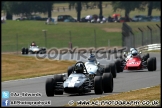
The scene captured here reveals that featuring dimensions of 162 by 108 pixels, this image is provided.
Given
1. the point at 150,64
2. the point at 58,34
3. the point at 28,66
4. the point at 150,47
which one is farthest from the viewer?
the point at 58,34

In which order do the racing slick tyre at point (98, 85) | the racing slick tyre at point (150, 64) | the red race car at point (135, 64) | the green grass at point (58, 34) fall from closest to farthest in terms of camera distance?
1. the racing slick tyre at point (98, 85)
2. the racing slick tyre at point (150, 64)
3. the red race car at point (135, 64)
4. the green grass at point (58, 34)

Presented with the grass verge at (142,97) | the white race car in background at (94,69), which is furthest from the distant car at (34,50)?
the grass verge at (142,97)

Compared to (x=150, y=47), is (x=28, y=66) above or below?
below

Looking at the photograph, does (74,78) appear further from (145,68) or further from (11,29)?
(11,29)

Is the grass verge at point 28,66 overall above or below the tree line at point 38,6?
below

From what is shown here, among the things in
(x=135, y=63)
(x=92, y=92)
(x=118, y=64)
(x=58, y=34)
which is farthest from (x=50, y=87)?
(x=58, y=34)

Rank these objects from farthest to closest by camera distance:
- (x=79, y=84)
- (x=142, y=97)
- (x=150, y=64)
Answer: (x=150, y=64) → (x=79, y=84) → (x=142, y=97)

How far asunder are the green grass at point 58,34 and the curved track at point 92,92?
105 feet

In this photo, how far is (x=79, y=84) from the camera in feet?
68.0

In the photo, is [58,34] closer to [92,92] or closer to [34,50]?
[34,50]

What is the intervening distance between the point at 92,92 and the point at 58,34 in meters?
51.3

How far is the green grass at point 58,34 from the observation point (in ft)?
220

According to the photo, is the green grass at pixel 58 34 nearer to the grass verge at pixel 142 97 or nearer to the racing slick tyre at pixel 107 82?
the racing slick tyre at pixel 107 82

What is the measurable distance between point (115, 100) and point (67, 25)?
67.4 metres
